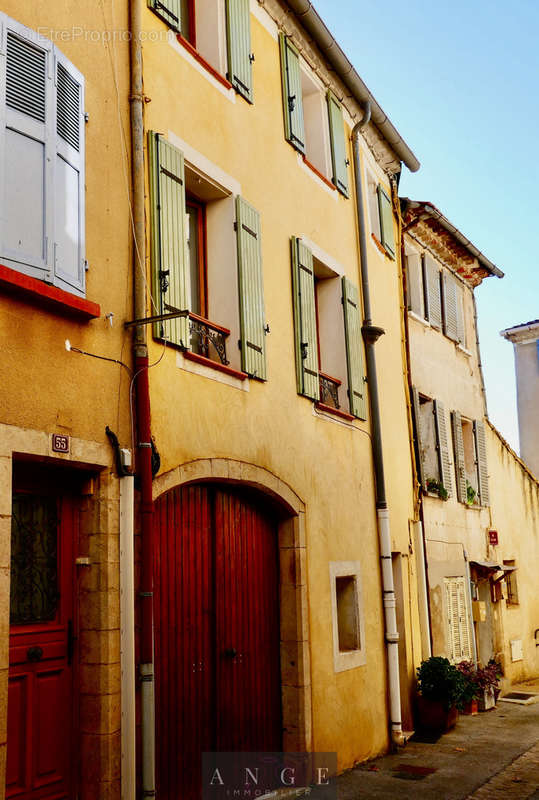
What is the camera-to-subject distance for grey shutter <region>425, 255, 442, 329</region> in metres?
13.4

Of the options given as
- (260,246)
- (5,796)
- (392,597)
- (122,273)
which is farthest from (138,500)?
(392,597)

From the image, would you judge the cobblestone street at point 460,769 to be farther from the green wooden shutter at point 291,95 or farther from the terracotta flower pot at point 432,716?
the green wooden shutter at point 291,95

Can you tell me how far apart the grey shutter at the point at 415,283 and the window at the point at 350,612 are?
5.16 metres

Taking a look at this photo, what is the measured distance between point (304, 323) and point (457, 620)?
19.4 feet

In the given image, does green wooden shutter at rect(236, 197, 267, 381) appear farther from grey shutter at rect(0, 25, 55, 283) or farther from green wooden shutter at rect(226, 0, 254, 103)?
grey shutter at rect(0, 25, 55, 283)

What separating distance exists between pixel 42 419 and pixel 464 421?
10.5 m

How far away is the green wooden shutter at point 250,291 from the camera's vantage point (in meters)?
7.23

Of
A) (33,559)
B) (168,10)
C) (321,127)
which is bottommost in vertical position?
(33,559)

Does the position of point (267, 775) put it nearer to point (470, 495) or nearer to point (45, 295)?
point (45, 295)

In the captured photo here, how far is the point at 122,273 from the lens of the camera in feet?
18.9

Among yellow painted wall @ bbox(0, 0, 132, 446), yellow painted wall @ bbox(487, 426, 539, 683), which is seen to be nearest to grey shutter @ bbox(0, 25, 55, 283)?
yellow painted wall @ bbox(0, 0, 132, 446)

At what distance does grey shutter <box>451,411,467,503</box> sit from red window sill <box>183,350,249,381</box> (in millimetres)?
6966

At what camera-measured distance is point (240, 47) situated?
25.9ft

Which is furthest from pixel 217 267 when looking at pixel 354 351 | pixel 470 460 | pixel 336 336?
pixel 470 460
